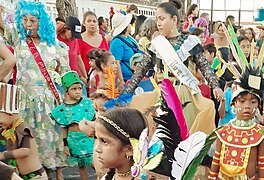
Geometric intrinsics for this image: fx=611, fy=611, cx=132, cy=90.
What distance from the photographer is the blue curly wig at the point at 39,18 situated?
20.1 feet

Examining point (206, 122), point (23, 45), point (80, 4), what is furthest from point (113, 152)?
point (80, 4)

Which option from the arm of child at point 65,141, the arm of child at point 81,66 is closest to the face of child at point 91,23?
the arm of child at point 81,66

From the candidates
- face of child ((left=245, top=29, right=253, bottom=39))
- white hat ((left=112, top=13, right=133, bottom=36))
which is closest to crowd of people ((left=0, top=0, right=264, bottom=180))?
white hat ((left=112, top=13, right=133, bottom=36))

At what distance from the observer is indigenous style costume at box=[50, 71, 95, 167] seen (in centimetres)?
588

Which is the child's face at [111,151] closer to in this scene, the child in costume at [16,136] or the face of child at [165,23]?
the child in costume at [16,136]

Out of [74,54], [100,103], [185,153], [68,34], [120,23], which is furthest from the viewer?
[68,34]

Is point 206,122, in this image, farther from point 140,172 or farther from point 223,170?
point 140,172

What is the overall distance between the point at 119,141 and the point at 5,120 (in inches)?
65.7

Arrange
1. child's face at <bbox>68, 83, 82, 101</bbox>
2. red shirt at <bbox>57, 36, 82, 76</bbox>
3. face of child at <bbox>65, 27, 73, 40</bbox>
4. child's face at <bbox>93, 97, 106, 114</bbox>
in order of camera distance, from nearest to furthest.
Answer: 1. child's face at <bbox>93, 97, 106, 114</bbox>
2. child's face at <bbox>68, 83, 82, 101</bbox>
3. red shirt at <bbox>57, 36, 82, 76</bbox>
4. face of child at <bbox>65, 27, 73, 40</bbox>

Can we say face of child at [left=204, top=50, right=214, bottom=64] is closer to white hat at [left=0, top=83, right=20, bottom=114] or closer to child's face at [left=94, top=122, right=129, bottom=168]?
white hat at [left=0, top=83, right=20, bottom=114]

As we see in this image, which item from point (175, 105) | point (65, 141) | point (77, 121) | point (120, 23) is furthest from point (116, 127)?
point (120, 23)

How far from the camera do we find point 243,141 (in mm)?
4336

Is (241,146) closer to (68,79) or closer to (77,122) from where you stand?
(77,122)

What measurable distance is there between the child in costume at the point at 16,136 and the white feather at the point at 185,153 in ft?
5.77
